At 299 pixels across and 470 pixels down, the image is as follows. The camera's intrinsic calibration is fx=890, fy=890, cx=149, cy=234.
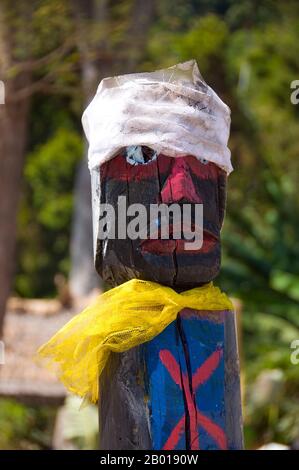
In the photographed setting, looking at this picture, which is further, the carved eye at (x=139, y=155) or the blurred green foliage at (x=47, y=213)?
the blurred green foliage at (x=47, y=213)

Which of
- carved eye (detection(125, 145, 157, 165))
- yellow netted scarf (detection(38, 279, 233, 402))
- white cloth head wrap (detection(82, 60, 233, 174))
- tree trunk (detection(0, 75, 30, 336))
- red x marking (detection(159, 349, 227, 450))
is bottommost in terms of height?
red x marking (detection(159, 349, 227, 450))

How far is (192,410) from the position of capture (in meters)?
2.38

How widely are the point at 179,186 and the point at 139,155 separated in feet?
0.48

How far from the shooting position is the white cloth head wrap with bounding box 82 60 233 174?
245cm

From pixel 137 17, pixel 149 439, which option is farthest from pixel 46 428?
pixel 149 439

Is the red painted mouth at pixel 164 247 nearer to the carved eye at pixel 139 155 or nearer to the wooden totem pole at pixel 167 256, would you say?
the wooden totem pole at pixel 167 256

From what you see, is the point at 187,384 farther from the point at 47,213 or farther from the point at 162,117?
the point at 47,213

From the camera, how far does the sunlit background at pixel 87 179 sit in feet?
21.5

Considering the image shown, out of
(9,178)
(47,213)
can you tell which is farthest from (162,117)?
(47,213)

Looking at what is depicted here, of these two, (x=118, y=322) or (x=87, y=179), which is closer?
(x=118, y=322)

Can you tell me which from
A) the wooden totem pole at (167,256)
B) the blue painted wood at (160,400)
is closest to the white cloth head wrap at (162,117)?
the wooden totem pole at (167,256)

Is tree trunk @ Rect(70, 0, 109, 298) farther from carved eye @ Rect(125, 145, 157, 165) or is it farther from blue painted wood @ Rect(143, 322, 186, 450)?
blue painted wood @ Rect(143, 322, 186, 450)

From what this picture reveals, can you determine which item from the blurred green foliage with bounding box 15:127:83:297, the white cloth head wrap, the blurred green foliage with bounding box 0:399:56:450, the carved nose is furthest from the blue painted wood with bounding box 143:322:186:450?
the blurred green foliage with bounding box 15:127:83:297

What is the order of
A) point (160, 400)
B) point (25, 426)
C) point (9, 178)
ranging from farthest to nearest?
point (25, 426) → point (9, 178) → point (160, 400)
